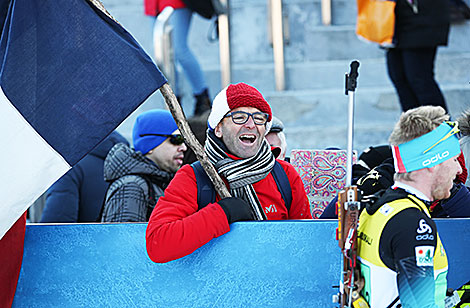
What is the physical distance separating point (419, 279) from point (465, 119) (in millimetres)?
1670

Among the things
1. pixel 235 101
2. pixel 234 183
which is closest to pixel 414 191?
pixel 234 183

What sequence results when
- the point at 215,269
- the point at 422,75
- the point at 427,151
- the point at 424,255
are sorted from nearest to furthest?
1. the point at 424,255
2. the point at 427,151
3. the point at 215,269
4. the point at 422,75

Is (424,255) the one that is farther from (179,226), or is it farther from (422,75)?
(422,75)

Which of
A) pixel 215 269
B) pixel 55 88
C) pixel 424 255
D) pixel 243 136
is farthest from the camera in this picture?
pixel 243 136

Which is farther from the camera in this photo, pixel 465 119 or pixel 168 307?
pixel 465 119

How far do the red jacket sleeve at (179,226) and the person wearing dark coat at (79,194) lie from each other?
1709 mm

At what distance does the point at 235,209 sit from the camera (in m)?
3.30

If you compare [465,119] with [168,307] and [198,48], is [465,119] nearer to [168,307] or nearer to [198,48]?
[168,307]

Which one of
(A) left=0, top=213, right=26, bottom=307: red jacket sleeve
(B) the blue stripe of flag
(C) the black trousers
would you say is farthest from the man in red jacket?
(C) the black trousers

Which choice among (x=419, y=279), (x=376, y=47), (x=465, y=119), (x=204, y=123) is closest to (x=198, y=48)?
(x=376, y=47)

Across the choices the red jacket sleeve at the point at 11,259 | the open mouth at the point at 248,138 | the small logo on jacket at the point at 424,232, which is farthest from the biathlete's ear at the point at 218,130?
the small logo on jacket at the point at 424,232

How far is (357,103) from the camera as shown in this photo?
7.58 m

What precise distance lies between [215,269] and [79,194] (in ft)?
6.08

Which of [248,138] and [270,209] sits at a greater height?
[248,138]
